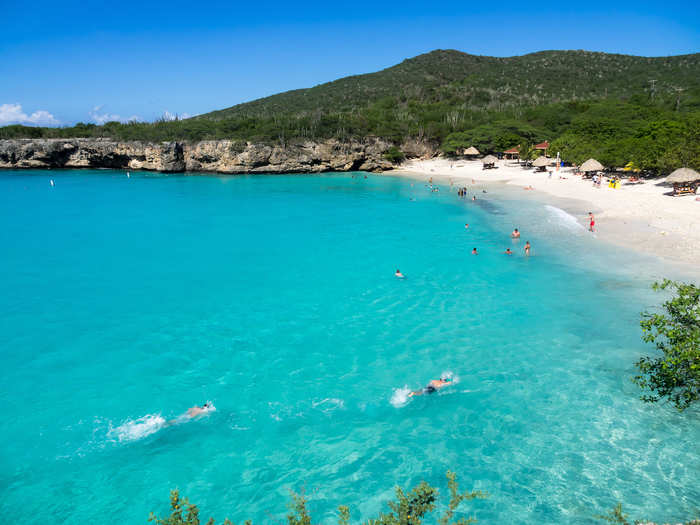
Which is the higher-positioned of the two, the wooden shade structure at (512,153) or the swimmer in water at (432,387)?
the wooden shade structure at (512,153)

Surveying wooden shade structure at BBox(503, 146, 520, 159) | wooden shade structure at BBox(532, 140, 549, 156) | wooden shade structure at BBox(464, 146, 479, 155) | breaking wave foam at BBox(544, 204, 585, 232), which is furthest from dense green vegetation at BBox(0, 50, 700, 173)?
breaking wave foam at BBox(544, 204, 585, 232)

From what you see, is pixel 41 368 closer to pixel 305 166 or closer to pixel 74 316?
pixel 74 316

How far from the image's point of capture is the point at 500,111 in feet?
366

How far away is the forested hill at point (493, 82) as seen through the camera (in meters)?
125

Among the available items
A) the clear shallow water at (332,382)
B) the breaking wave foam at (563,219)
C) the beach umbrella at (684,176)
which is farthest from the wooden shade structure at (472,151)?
the clear shallow water at (332,382)

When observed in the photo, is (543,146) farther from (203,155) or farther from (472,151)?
(203,155)

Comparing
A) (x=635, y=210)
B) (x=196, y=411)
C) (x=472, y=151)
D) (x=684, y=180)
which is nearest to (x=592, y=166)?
(x=684, y=180)

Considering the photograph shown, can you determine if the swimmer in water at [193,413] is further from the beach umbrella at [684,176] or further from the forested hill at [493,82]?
the forested hill at [493,82]

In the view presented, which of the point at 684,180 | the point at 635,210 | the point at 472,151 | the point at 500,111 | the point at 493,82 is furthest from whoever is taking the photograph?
the point at 493,82

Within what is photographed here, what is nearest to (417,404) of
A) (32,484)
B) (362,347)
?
(362,347)

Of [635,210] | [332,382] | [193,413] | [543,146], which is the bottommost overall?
[193,413]

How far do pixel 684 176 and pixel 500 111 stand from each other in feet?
269

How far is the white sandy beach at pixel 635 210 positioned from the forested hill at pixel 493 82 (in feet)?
237

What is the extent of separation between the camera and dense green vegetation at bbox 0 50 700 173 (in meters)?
61.3
